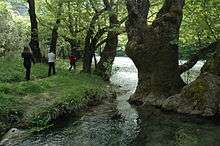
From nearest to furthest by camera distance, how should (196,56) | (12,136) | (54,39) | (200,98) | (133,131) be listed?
1. (12,136)
2. (133,131)
3. (200,98)
4. (196,56)
5. (54,39)

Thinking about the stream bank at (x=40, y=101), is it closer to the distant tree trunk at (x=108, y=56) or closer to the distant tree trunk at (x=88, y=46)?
the distant tree trunk at (x=88, y=46)

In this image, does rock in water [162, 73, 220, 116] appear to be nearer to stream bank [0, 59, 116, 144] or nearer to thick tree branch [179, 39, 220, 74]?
thick tree branch [179, 39, 220, 74]

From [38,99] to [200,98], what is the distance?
→ 8569 mm

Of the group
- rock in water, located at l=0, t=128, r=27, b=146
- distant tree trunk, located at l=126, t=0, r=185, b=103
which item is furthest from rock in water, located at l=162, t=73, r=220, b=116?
rock in water, located at l=0, t=128, r=27, b=146

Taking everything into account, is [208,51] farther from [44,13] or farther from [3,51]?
[44,13]

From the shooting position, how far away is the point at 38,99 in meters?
20.8

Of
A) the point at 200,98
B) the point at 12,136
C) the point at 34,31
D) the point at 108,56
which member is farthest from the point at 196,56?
the point at 12,136

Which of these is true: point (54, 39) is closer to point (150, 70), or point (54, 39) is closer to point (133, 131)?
point (150, 70)

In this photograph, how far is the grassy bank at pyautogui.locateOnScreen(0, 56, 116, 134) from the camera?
1789 centimetres

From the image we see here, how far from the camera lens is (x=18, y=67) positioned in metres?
30.9

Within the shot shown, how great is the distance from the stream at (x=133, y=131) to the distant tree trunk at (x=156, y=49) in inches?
123

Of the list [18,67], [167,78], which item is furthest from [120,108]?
[18,67]

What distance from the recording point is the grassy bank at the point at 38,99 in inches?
704

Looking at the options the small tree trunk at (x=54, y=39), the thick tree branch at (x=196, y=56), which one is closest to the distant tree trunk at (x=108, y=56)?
the small tree trunk at (x=54, y=39)
